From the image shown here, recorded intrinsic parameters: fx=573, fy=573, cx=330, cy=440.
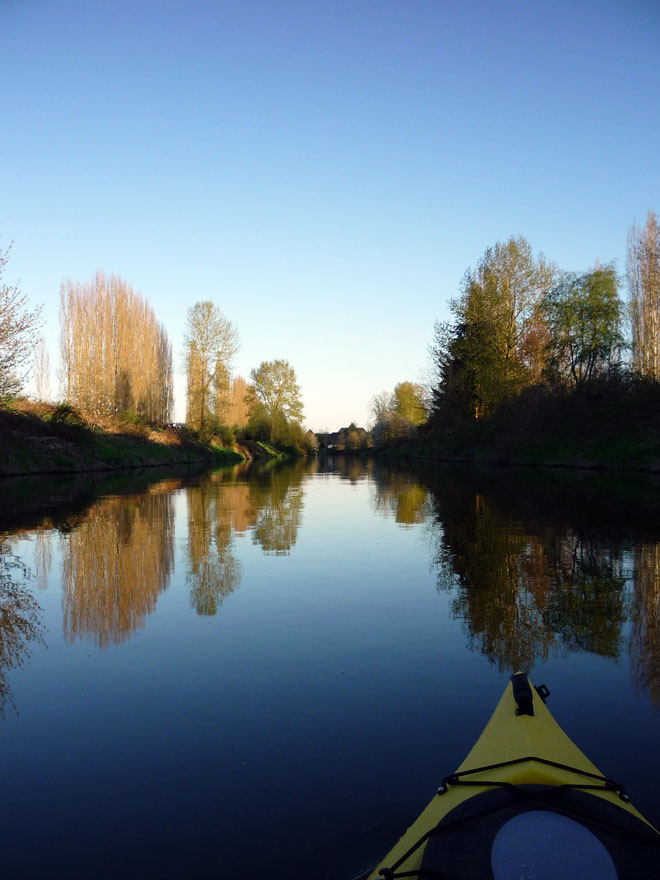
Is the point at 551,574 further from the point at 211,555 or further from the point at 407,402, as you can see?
the point at 407,402

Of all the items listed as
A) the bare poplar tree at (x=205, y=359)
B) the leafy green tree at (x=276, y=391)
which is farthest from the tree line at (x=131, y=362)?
the leafy green tree at (x=276, y=391)

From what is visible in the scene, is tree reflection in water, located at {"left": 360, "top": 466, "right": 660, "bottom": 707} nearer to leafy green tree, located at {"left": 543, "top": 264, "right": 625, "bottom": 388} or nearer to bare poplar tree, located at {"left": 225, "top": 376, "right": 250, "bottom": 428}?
leafy green tree, located at {"left": 543, "top": 264, "right": 625, "bottom": 388}

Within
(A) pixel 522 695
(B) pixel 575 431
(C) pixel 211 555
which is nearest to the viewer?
(A) pixel 522 695

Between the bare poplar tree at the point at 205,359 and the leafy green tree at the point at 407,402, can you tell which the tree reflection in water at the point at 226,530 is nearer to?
the bare poplar tree at the point at 205,359

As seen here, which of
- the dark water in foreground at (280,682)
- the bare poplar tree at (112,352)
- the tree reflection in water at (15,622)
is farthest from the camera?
the bare poplar tree at (112,352)

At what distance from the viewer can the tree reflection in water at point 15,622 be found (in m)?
3.97

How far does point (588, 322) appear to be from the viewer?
103 feet

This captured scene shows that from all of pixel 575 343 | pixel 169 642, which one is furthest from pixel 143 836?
pixel 575 343

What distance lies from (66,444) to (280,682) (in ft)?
77.7

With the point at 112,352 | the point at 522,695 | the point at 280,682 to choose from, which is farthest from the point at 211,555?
the point at 112,352

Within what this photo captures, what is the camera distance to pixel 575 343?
3166 centimetres

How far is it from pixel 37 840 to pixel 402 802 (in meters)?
1.43

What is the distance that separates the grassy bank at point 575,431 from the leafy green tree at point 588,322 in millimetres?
2545

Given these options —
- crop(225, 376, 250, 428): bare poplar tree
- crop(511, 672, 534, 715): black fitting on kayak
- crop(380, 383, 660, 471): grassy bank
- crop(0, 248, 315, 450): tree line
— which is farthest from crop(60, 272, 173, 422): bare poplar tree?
crop(511, 672, 534, 715): black fitting on kayak
